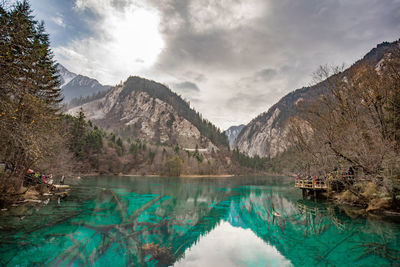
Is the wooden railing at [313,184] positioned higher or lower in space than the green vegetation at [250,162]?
lower

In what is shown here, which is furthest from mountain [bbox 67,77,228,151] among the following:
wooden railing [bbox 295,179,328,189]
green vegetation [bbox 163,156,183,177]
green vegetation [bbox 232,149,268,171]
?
wooden railing [bbox 295,179,328,189]

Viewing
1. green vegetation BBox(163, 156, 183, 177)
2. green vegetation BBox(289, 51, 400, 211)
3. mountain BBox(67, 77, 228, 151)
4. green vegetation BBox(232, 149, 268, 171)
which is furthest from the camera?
mountain BBox(67, 77, 228, 151)

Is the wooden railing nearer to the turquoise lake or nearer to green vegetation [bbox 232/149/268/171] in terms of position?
the turquoise lake

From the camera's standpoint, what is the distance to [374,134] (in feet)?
52.3

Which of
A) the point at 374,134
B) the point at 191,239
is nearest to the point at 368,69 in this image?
the point at 374,134

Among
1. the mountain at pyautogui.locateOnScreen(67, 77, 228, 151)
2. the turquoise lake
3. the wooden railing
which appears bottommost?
the turquoise lake

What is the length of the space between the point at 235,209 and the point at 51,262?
17598 millimetres

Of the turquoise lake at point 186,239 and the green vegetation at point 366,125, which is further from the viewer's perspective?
the green vegetation at point 366,125

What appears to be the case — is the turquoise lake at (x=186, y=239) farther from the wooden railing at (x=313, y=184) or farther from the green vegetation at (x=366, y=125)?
the wooden railing at (x=313, y=184)

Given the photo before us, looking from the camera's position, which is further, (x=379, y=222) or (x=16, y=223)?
(x=379, y=222)

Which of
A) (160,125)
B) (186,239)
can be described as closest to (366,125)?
(186,239)

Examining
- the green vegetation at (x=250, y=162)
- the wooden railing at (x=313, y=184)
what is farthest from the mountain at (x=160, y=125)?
the wooden railing at (x=313, y=184)

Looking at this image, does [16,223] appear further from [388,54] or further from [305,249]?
[388,54]

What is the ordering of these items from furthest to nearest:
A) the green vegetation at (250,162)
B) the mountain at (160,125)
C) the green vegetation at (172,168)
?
the mountain at (160,125) → the green vegetation at (250,162) → the green vegetation at (172,168)
